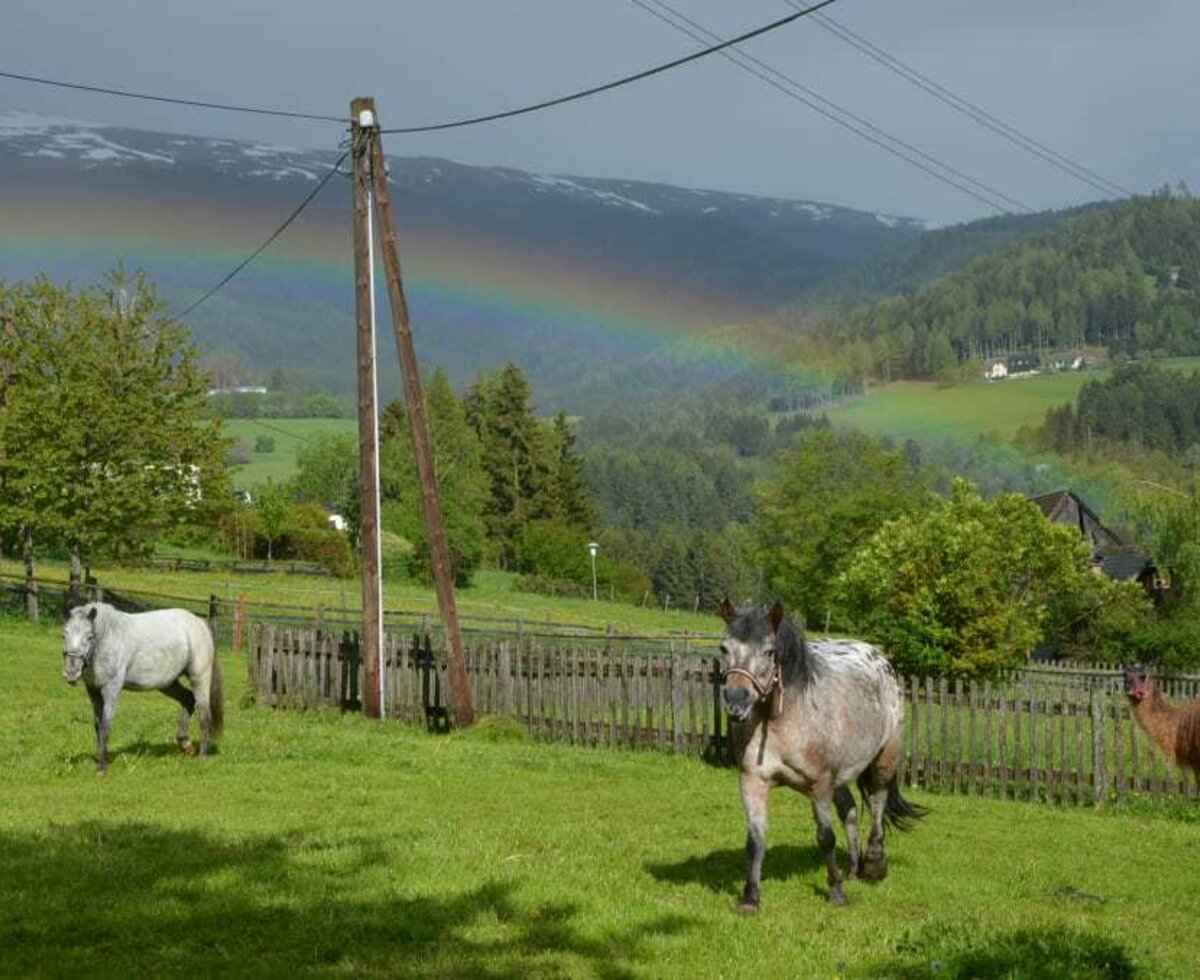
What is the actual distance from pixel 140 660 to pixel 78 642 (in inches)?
47.8

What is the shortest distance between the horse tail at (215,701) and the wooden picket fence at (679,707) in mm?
6020

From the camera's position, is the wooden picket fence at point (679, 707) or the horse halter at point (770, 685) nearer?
the horse halter at point (770, 685)

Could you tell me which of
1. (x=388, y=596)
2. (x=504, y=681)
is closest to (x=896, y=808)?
(x=504, y=681)

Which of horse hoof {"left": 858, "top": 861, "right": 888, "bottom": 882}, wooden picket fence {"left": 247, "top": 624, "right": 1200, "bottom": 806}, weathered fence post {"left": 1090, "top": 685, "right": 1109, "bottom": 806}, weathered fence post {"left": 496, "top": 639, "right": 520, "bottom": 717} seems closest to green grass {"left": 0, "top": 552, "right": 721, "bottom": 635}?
wooden picket fence {"left": 247, "top": 624, "right": 1200, "bottom": 806}

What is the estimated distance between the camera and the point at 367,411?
920 inches

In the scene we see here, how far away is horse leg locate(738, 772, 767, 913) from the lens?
959 centimetres

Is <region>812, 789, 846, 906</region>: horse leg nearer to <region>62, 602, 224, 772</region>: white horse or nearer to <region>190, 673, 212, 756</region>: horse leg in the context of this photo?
<region>62, 602, 224, 772</region>: white horse

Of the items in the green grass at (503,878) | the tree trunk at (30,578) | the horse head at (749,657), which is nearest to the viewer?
the green grass at (503,878)

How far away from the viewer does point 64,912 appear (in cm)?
873

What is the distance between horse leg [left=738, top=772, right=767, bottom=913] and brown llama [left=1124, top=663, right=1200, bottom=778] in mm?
3282

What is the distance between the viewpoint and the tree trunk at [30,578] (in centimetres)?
4169

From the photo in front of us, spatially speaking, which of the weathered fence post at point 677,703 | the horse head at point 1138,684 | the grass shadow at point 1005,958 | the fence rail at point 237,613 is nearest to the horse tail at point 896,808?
the horse head at point 1138,684

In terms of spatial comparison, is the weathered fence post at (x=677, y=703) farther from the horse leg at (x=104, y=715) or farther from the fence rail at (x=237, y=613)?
the fence rail at (x=237, y=613)

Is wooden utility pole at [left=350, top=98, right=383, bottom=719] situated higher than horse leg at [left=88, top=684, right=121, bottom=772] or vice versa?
wooden utility pole at [left=350, top=98, right=383, bottom=719]
